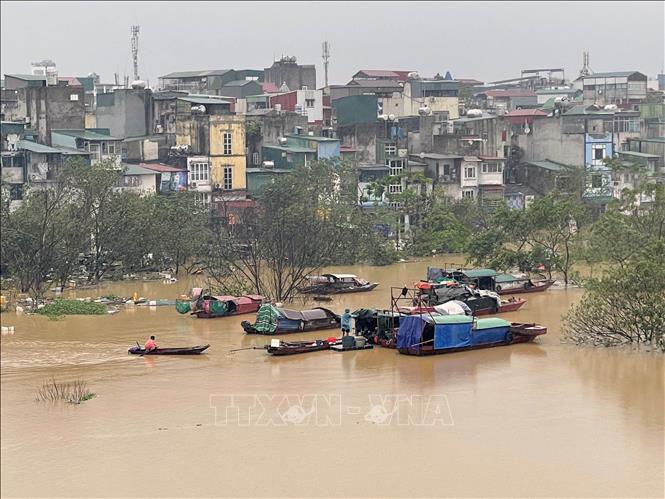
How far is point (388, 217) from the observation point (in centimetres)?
2422

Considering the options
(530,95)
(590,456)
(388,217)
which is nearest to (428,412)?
(590,456)

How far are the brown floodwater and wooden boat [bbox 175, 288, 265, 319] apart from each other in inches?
60.1

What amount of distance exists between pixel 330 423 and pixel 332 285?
321 inches

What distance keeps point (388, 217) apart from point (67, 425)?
14.7 metres

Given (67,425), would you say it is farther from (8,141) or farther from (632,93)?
(632,93)

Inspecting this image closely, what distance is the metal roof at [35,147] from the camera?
23484mm

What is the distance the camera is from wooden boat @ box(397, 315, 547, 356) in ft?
43.2

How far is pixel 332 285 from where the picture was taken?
60.3 ft

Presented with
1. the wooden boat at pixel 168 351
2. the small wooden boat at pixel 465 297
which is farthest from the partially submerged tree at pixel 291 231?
the wooden boat at pixel 168 351

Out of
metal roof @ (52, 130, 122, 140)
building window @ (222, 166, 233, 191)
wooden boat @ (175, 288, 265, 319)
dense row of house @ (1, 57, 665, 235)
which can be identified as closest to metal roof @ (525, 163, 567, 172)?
dense row of house @ (1, 57, 665, 235)

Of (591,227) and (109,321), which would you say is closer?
(109,321)

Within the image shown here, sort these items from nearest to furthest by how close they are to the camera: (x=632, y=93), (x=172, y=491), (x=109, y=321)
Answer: (x=172, y=491) < (x=109, y=321) < (x=632, y=93)

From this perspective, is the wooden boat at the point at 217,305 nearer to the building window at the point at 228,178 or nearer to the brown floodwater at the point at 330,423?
the brown floodwater at the point at 330,423

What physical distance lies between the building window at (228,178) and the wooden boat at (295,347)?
12.9 metres
